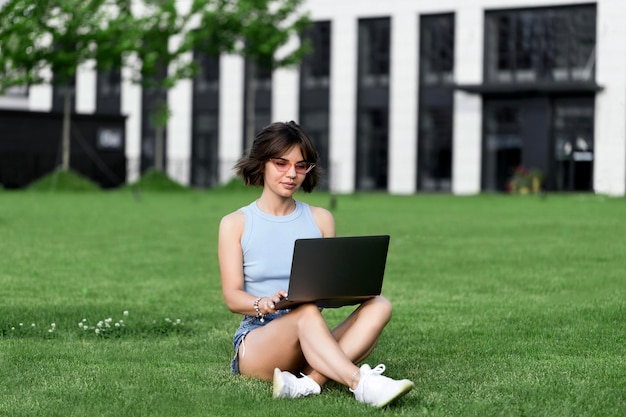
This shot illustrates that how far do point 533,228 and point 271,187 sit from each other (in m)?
17.2

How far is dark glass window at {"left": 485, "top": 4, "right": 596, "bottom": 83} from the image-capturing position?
172 ft

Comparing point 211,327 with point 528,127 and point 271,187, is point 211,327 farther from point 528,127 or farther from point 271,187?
point 528,127

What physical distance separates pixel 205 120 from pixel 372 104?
9.70 m

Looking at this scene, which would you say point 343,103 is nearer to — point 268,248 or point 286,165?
point 268,248

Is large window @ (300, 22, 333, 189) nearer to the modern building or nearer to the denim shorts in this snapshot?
the modern building

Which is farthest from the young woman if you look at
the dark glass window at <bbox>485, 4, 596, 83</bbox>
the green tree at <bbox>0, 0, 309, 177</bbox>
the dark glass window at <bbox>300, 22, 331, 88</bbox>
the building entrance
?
the dark glass window at <bbox>300, 22, 331, 88</bbox>

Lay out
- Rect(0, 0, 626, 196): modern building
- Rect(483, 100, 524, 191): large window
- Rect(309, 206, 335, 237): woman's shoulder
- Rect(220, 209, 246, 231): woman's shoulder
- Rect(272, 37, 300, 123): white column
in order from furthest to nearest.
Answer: Rect(272, 37, 300, 123): white column
Rect(483, 100, 524, 191): large window
Rect(0, 0, 626, 196): modern building
Rect(309, 206, 335, 237): woman's shoulder
Rect(220, 209, 246, 231): woman's shoulder

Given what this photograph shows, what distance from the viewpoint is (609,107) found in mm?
52719

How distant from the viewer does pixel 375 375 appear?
630 centimetres

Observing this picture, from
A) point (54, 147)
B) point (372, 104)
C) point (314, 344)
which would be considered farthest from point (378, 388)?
point (372, 104)

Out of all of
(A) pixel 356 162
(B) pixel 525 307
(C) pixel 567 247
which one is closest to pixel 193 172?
(A) pixel 356 162

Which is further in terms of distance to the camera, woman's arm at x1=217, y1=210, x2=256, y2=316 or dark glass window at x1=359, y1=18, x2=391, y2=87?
dark glass window at x1=359, y1=18, x2=391, y2=87

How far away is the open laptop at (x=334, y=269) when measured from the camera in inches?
254

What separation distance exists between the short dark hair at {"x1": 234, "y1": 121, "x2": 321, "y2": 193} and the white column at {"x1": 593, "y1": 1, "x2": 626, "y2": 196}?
46228mm
